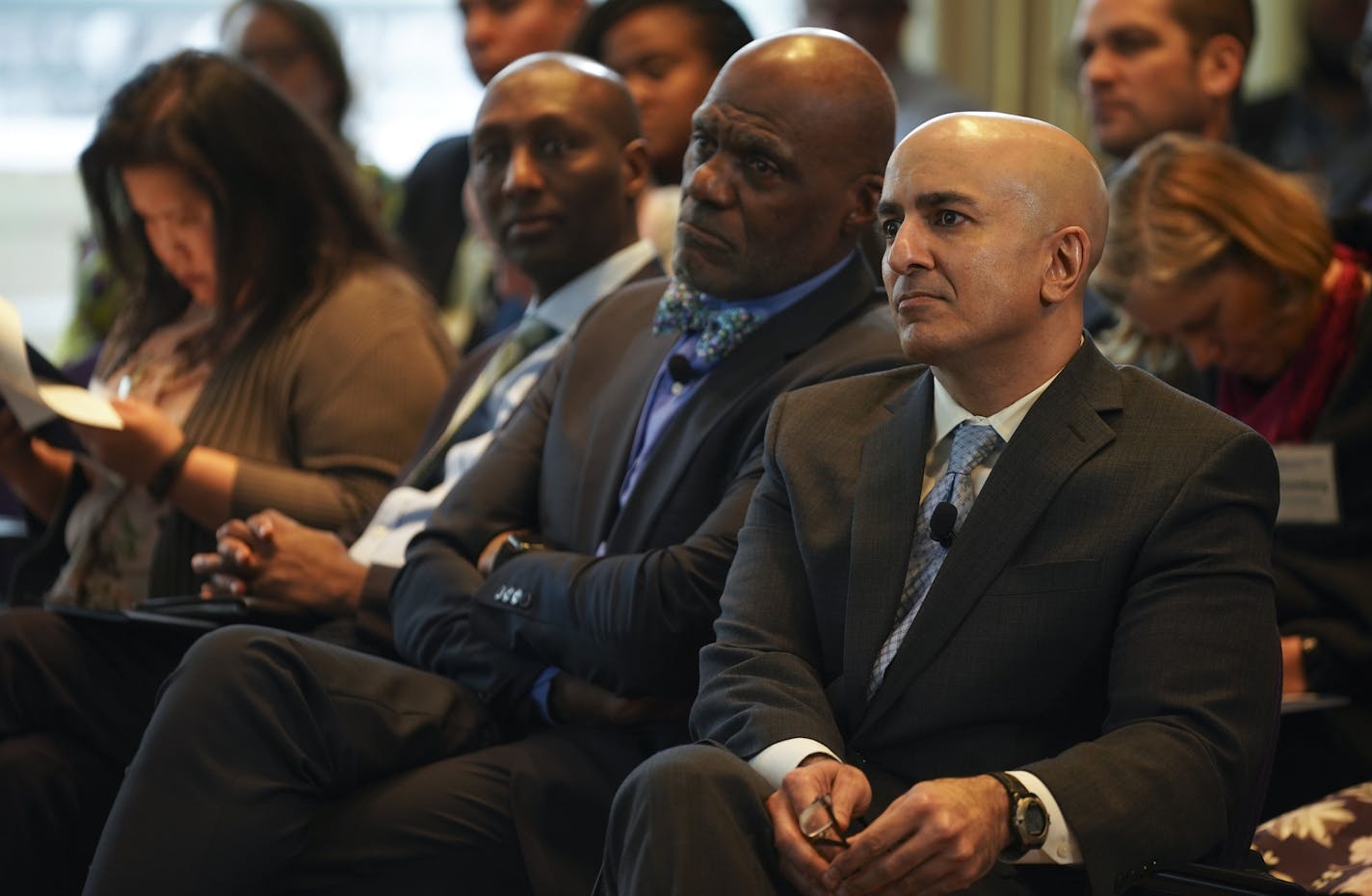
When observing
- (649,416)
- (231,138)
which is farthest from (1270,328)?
(231,138)

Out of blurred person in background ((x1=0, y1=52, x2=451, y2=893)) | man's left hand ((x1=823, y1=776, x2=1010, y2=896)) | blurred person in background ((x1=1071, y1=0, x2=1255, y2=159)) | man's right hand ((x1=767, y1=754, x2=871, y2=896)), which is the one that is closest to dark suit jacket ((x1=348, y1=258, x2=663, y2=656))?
blurred person in background ((x1=0, y1=52, x2=451, y2=893))

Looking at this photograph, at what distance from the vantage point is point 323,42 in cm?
452

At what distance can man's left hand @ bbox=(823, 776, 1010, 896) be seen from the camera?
1610mm

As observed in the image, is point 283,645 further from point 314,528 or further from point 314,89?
point 314,89

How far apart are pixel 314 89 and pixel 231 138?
1.26 meters

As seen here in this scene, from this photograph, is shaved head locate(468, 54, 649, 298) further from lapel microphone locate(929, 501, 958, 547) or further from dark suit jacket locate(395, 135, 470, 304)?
dark suit jacket locate(395, 135, 470, 304)

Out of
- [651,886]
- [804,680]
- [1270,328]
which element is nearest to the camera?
[651,886]

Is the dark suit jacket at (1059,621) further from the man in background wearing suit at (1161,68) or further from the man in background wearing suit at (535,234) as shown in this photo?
the man in background wearing suit at (1161,68)

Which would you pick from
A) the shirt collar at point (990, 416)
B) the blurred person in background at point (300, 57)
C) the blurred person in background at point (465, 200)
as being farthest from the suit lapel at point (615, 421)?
the blurred person in background at point (300, 57)

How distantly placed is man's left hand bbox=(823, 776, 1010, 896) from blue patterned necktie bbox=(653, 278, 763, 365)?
33.9 inches

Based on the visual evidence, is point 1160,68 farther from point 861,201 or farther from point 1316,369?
point 861,201

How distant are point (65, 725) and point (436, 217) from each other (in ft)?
6.27

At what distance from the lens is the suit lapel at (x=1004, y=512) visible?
1.80 m

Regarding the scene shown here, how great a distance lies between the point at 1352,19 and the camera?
4.73 m
